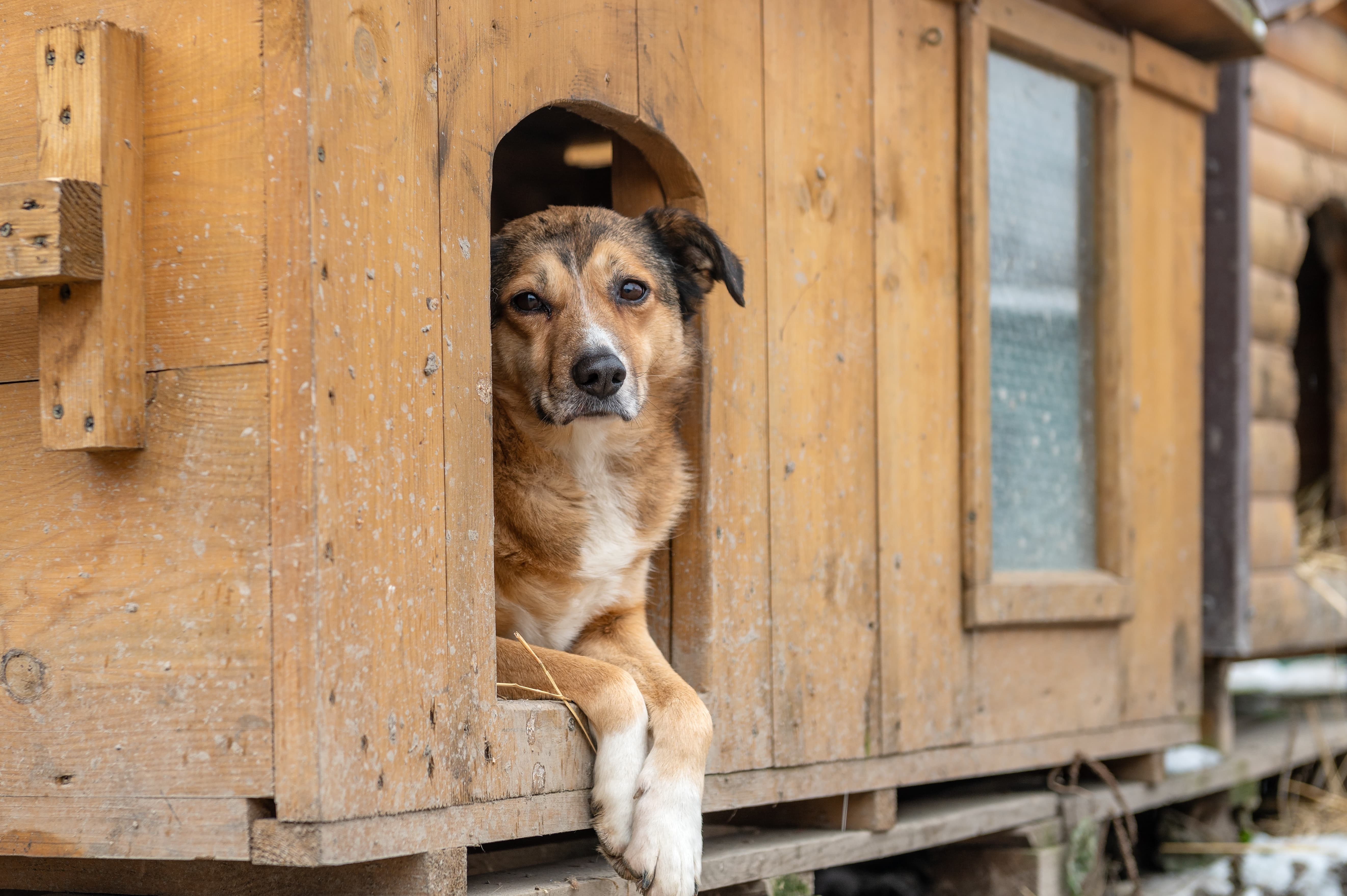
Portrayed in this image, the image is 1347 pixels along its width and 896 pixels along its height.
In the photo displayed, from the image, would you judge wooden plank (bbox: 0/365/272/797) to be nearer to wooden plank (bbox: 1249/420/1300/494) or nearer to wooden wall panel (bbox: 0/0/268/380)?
wooden wall panel (bbox: 0/0/268/380)

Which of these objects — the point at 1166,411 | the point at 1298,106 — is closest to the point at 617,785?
the point at 1166,411

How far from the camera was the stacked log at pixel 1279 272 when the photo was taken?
5500mm

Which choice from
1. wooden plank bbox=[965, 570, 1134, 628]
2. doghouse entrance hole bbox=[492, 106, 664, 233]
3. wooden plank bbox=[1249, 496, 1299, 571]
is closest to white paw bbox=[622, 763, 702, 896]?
wooden plank bbox=[965, 570, 1134, 628]

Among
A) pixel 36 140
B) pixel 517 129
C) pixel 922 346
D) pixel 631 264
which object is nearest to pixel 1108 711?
pixel 922 346

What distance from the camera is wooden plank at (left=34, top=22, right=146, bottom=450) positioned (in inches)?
87.4

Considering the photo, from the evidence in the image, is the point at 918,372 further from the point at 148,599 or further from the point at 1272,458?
the point at 1272,458

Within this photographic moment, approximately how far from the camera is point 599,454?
320 cm

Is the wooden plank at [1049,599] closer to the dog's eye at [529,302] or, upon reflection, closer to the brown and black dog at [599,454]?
the brown and black dog at [599,454]

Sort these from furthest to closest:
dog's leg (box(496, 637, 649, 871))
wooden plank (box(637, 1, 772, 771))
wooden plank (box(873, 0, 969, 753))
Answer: wooden plank (box(873, 0, 969, 753)), wooden plank (box(637, 1, 772, 771)), dog's leg (box(496, 637, 649, 871))

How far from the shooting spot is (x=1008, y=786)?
4.54 meters

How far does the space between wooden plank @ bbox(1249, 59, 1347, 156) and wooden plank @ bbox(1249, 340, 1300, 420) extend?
38.2 inches

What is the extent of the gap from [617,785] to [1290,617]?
13.0ft

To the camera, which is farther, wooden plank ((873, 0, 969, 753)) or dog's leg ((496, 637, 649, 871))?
wooden plank ((873, 0, 969, 753))

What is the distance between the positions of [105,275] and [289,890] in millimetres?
1167
